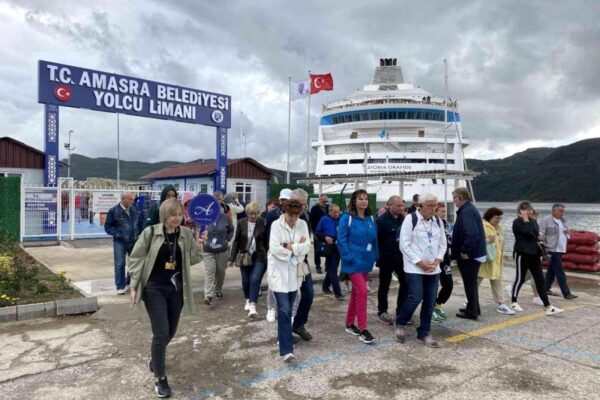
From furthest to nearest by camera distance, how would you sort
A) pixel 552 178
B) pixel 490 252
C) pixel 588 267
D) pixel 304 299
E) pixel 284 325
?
pixel 552 178 → pixel 588 267 → pixel 490 252 → pixel 304 299 → pixel 284 325

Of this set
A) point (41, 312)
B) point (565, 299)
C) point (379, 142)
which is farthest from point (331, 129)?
point (41, 312)

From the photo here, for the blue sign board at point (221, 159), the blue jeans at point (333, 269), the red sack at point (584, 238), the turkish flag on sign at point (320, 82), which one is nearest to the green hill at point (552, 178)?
the turkish flag on sign at point (320, 82)

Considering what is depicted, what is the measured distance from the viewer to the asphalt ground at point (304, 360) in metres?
3.57

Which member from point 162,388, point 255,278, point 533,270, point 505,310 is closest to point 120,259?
point 255,278

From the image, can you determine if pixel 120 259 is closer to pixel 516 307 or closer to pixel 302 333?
pixel 302 333

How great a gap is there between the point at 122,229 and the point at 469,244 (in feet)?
17.1

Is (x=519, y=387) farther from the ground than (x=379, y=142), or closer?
closer

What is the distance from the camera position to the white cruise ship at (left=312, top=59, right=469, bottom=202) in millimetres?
30906

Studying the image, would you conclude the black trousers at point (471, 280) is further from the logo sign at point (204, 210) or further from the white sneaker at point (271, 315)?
the logo sign at point (204, 210)

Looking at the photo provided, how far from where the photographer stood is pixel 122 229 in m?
6.87

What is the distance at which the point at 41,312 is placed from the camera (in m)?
5.68

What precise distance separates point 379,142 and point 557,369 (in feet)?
92.4

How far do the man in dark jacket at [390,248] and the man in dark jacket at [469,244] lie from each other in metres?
0.78

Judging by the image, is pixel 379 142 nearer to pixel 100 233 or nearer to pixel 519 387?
pixel 100 233
